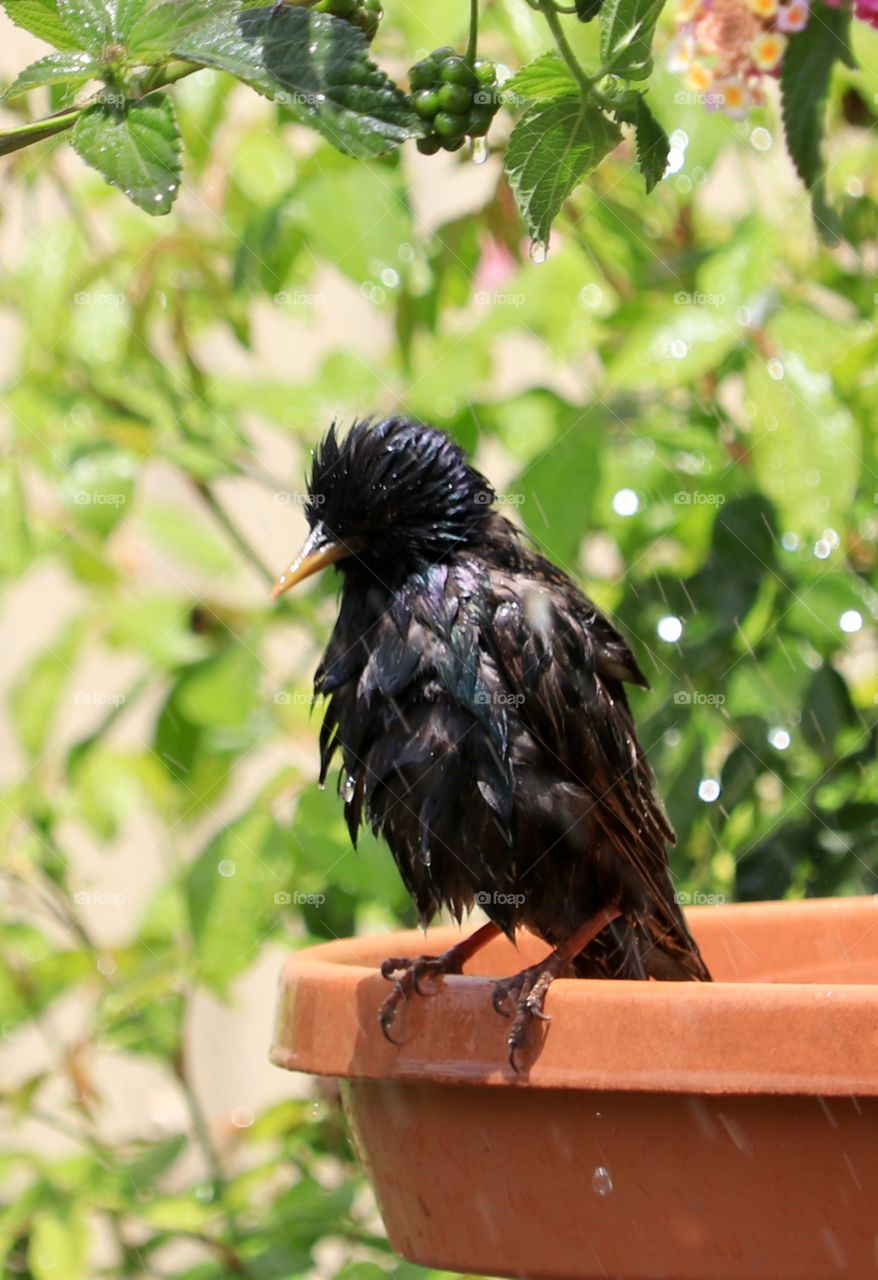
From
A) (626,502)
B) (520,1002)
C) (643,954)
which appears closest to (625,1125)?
(520,1002)

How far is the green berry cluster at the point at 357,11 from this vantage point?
152 centimetres

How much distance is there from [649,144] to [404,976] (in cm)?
97

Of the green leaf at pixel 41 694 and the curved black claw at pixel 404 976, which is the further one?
the green leaf at pixel 41 694

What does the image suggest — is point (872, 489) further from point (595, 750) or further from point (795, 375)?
point (595, 750)

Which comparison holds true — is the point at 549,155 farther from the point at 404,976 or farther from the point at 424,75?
the point at 404,976

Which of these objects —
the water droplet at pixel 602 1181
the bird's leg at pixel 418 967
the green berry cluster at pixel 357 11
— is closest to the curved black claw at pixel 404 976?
the bird's leg at pixel 418 967

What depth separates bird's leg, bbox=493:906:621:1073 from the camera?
165 cm

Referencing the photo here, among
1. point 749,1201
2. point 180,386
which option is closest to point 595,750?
point 749,1201

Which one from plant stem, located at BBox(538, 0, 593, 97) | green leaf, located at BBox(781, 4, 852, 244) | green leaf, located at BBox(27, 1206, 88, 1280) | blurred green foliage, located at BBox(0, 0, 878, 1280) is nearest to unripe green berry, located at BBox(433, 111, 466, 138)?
plant stem, located at BBox(538, 0, 593, 97)

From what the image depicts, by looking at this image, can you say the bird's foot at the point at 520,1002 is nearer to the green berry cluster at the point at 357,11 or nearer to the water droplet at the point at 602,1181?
the water droplet at the point at 602,1181

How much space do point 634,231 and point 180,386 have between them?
101cm

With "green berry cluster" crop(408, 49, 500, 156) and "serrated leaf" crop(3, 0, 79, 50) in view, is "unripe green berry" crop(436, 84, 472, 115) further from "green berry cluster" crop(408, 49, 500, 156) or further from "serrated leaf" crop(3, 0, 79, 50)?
"serrated leaf" crop(3, 0, 79, 50)

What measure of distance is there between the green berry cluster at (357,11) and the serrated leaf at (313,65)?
3.5 inches

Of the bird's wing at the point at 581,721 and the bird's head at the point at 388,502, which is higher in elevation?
the bird's head at the point at 388,502
